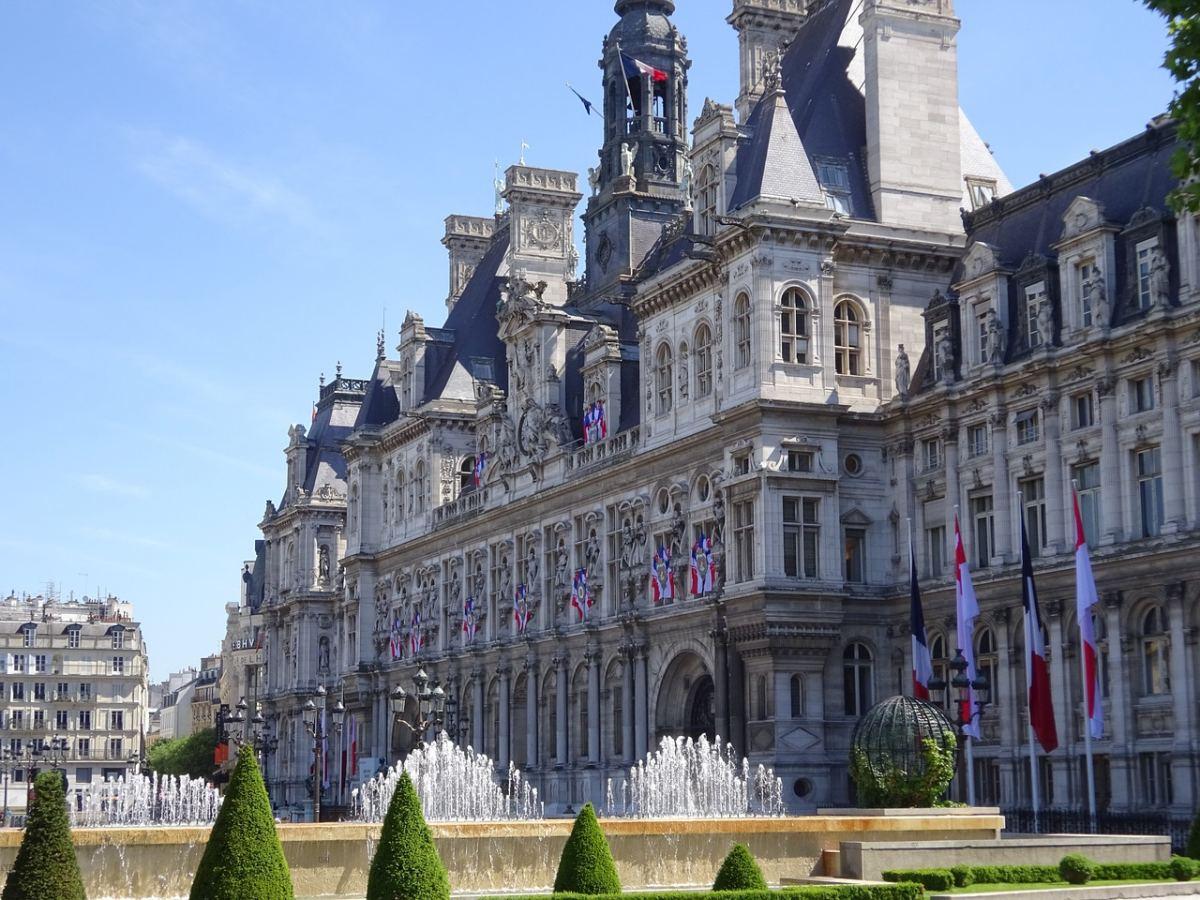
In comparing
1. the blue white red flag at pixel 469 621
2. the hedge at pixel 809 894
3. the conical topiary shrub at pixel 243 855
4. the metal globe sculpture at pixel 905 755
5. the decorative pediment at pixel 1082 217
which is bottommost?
the hedge at pixel 809 894

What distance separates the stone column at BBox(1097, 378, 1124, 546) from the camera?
1775 inches

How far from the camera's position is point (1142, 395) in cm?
4494

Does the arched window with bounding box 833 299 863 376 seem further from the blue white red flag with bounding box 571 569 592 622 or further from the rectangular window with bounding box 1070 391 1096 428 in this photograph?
the blue white red flag with bounding box 571 569 592 622

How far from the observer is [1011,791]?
47.8 metres

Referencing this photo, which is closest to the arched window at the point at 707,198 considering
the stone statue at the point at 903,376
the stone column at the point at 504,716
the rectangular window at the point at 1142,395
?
the stone statue at the point at 903,376

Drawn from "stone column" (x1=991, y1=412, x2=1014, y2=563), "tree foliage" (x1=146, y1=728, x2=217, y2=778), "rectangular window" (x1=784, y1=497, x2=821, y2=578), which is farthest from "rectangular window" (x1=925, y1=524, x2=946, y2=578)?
"tree foliage" (x1=146, y1=728, x2=217, y2=778)

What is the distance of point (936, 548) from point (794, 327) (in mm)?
7672

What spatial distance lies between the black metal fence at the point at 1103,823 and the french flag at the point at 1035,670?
173cm

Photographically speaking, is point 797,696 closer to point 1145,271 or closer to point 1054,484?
point 1054,484

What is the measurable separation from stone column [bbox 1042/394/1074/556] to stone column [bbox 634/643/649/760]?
1772 centimetres

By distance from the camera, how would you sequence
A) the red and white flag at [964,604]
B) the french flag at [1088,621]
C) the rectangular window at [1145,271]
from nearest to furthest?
1. the french flag at [1088,621]
2. the rectangular window at [1145,271]
3. the red and white flag at [964,604]

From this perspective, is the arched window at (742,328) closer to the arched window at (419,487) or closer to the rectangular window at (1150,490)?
the rectangular window at (1150,490)

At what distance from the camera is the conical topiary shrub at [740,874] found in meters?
27.8

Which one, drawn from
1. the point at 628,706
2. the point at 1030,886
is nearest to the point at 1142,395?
the point at 1030,886
